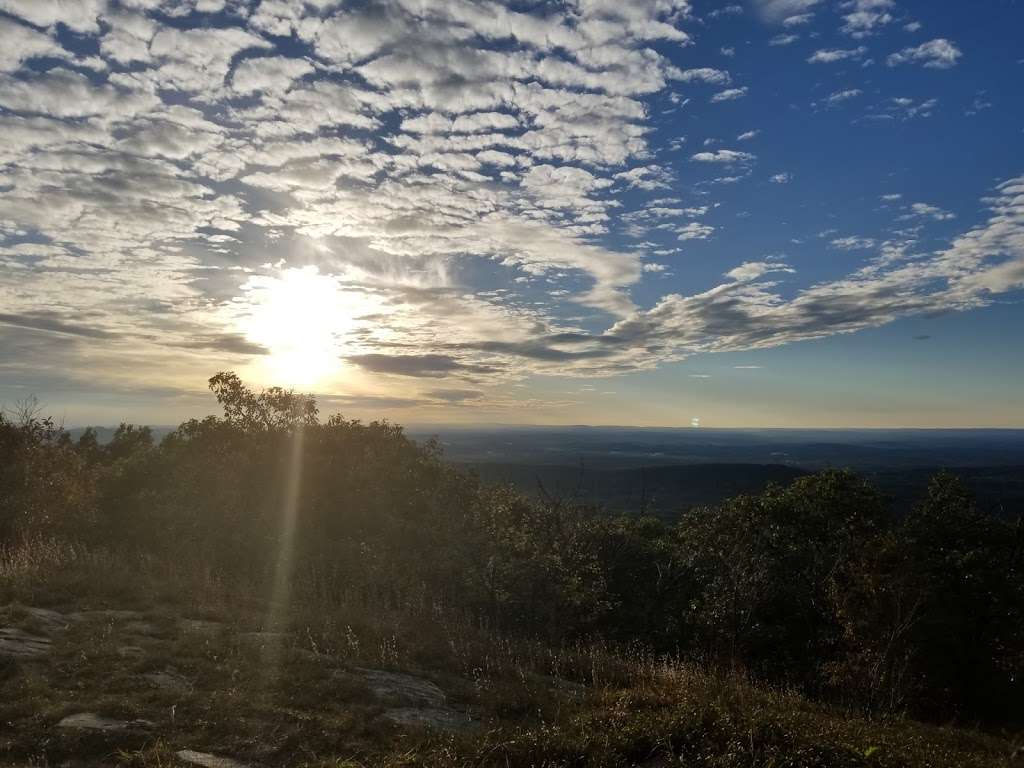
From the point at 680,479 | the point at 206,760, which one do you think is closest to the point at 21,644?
the point at 206,760

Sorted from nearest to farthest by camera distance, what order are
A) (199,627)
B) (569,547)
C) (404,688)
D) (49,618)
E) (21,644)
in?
(21,644) → (404,688) → (49,618) → (199,627) → (569,547)

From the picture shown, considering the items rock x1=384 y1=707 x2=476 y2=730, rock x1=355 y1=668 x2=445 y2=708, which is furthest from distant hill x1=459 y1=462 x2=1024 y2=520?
rock x1=384 y1=707 x2=476 y2=730

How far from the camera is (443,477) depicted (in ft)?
90.5

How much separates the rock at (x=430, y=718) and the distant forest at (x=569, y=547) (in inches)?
265

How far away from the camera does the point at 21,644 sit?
8031mm

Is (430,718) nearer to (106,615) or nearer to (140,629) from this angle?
(140,629)

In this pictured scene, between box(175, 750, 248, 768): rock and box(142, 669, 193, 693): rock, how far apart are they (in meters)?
1.59

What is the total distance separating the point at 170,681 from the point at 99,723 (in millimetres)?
1300

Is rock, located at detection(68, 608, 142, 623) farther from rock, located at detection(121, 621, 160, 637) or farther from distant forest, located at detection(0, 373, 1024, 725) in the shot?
distant forest, located at detection(0, 373, 1024, 725)

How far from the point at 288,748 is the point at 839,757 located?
5786 mm

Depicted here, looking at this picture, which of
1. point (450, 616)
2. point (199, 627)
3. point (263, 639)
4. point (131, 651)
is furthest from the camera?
point (450, 616)

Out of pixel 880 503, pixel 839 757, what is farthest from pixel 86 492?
pixel 880 503

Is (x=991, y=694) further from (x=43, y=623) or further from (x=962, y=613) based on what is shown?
(x=43, y=623)

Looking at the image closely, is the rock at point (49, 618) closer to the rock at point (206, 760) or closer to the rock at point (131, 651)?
the rock at point (131, 651)
